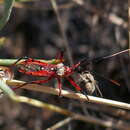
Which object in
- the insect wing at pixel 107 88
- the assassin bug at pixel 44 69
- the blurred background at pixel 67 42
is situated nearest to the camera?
the assassin bug at pixel 44 69

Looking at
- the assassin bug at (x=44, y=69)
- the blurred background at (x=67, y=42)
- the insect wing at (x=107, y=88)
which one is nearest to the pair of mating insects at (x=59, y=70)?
the assassin bug at (x=44, y=69)

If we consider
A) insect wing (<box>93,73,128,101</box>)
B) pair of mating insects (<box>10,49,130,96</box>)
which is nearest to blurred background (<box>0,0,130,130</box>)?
insect wing (<box>93,73,128,101</box>)

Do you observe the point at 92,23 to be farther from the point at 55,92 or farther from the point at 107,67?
the point at 55,92

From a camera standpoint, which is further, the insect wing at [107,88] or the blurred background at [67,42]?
the blurred background at [67,42]

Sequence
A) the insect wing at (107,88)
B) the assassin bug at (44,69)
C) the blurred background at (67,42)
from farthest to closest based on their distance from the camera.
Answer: the blurred background at (67,42) < the insect wing at (107,88) < the assassin bug at (44,69)

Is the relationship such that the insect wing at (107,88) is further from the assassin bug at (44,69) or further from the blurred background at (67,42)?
the assassin bug at (44,69)

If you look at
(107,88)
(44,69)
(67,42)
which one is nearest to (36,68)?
(44,69)

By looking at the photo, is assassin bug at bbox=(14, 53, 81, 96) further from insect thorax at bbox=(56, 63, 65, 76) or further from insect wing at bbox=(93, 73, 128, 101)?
insect wing at bbox=(93, 73, 128, 101)

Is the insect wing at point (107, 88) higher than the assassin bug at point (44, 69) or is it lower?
lower
